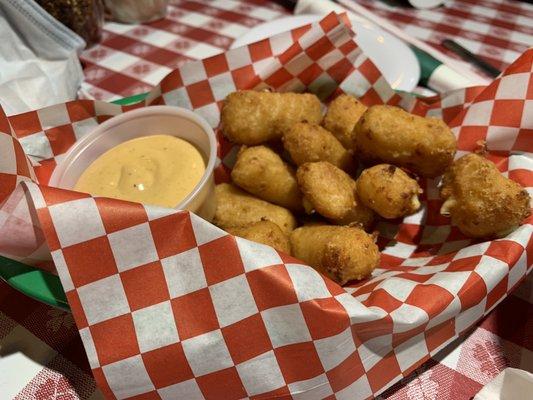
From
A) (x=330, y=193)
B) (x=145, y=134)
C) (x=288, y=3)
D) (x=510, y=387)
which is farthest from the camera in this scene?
(x=288, y=3)

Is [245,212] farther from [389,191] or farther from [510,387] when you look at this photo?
[510,387]

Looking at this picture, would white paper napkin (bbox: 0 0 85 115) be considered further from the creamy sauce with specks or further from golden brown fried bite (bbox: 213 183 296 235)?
golden brown fried bite (bbox: 213 183 296 235)

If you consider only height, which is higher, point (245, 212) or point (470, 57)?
point (470, 57)

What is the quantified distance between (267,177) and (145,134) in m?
0.41

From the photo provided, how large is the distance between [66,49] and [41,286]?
1.05 metres

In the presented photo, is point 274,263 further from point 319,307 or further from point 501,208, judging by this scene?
point 501,208

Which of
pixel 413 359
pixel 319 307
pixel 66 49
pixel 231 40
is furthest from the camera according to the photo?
pixel 231 40

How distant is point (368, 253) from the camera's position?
1014 mm

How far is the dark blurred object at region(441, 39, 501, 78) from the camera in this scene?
6.11 ft

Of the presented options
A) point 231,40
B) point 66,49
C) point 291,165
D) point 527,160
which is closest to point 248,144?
point 291,165

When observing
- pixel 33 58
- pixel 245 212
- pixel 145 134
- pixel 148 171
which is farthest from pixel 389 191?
pixel 33 58

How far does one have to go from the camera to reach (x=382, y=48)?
180 cm

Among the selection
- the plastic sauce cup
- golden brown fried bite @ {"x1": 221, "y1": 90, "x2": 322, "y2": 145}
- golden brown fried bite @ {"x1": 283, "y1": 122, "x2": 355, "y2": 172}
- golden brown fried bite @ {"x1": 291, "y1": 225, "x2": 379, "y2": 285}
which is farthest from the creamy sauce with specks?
golden brown fried bite @ {"x1": 291, "y1": 225, "x2": 379, "y2": 285}

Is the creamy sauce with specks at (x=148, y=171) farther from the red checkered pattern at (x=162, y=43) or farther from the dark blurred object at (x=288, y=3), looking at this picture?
the dark blurred object at (x=288, y=3)
